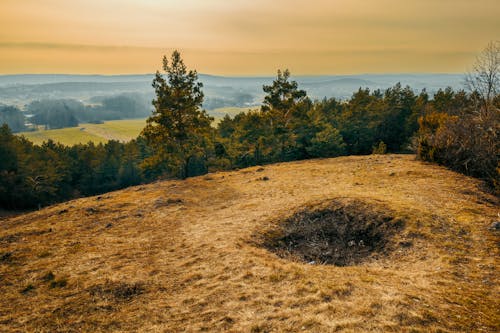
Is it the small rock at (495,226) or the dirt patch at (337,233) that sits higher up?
the small rock at (495,226)

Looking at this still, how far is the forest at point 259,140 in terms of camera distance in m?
29.6

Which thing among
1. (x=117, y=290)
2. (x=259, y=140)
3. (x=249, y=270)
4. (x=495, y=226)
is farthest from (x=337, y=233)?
(x=259, y=140)

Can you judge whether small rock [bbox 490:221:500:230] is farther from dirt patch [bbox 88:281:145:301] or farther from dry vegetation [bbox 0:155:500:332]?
dirt patch [bbox 88:281:145:301]

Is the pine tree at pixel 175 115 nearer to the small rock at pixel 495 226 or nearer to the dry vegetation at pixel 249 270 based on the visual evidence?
the dry vegetation at pixel 249 270

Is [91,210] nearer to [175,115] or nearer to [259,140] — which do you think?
[175,115]

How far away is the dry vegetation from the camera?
9.04 meters

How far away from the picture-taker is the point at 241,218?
19.3 meters

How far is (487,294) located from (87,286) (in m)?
14.5

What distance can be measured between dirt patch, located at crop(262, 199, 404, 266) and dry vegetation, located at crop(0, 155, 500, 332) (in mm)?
124

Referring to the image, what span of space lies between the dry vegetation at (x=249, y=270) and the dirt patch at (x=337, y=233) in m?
0.12

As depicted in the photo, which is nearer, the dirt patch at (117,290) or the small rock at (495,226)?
the dirt patch at (117,290)

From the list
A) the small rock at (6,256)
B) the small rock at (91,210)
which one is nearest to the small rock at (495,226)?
the small rock at (6,256)

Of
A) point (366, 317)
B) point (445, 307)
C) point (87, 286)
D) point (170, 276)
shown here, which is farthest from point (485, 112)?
point (87, 286)

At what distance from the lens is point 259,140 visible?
179ft
